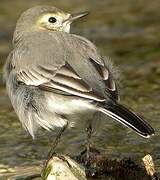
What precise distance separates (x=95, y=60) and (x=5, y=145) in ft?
6.57

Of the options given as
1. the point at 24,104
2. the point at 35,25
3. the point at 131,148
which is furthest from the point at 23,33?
the point at 131,148

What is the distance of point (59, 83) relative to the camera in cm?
782

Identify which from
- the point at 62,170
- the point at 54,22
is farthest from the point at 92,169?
the point at 54,22

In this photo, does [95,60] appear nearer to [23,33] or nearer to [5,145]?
[23,33]

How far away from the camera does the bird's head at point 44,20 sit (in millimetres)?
9320

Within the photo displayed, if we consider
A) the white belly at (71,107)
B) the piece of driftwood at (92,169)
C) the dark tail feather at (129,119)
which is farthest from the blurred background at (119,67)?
the dark tail feather at (129,119)

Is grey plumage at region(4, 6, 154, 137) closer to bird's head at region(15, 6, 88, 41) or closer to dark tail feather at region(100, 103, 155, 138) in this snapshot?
dark tail feather at region(100, 103, 155, 138)

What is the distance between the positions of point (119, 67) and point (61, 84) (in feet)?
11.0

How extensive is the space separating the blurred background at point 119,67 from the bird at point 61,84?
3.19 ft

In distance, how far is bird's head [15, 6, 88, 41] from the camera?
9.32 metres

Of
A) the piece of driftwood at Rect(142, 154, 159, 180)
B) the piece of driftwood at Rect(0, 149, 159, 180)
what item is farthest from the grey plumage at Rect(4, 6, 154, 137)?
the piece of driftwood at Rect(0, 149, 159, 180)

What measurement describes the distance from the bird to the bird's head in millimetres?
258

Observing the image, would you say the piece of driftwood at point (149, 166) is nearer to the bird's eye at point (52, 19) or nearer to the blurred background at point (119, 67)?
the blurred background at point (119, 67)

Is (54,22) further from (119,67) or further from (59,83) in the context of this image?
(119,67)
